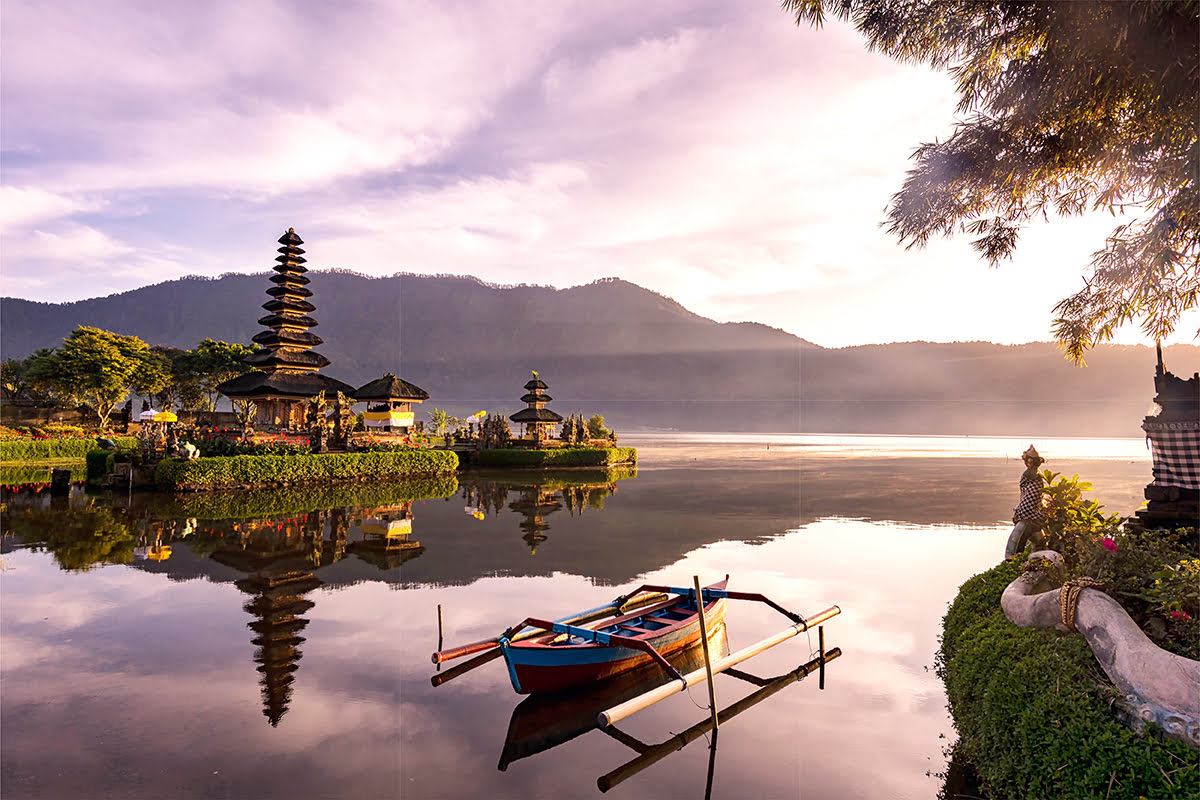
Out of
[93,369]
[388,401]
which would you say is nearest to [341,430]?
[388,401]

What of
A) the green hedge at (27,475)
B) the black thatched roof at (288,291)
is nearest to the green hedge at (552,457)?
the black thatched roof at (288,291)

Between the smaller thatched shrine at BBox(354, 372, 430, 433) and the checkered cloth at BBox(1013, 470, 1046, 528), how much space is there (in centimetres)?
3876

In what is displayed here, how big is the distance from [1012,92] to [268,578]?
49.1ft

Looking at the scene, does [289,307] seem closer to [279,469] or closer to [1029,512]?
[279,469]

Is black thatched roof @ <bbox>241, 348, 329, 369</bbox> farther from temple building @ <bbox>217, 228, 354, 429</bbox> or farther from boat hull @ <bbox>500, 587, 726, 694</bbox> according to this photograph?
boat hull @ <bbox>500, 587, 726, 694</bbox>

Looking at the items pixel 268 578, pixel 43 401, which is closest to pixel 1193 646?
pixel 268 578

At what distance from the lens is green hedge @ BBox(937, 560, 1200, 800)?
4.05m

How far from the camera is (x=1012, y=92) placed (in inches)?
298

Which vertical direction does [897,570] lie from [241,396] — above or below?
below

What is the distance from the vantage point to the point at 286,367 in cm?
4419

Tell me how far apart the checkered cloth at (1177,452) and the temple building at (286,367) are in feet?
138

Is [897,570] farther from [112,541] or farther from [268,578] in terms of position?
[112,541]

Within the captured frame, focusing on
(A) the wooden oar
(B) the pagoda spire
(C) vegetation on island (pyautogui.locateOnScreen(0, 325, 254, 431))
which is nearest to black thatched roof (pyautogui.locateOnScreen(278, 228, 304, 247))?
(B) the pagoda spire

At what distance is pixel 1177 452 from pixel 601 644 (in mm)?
8839
